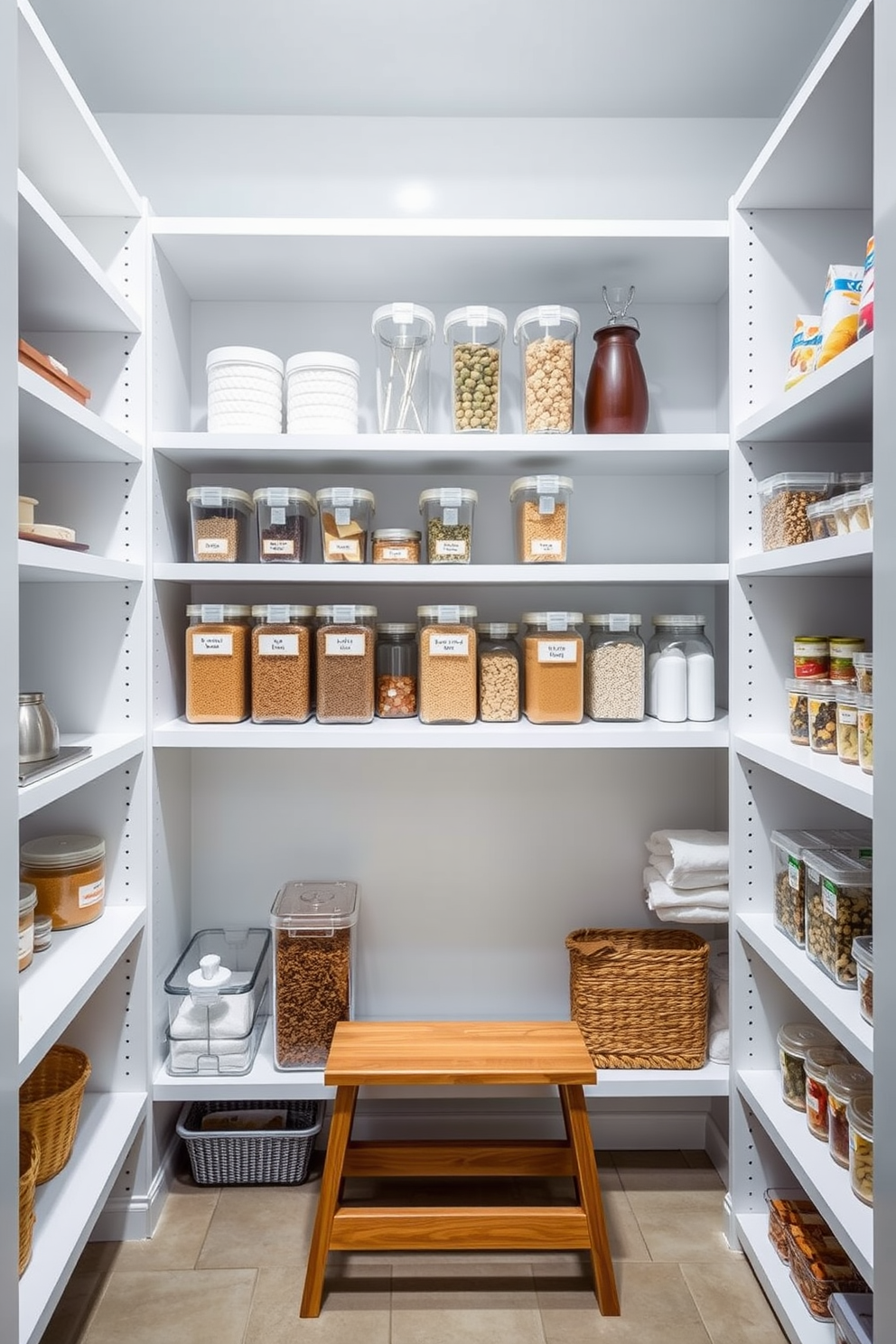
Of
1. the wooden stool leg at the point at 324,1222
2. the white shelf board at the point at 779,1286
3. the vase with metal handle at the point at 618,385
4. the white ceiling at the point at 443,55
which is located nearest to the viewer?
the white shelf board at the point at 779,1286

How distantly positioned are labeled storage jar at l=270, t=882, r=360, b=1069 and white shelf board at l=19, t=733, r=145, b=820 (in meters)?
0.49

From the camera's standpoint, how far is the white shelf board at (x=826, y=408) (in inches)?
47.7

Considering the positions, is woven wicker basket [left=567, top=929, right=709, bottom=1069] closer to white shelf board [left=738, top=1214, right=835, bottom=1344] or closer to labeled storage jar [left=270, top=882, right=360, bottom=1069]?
white shelf board [left=738, top=1214, right=835, bottom=1344]

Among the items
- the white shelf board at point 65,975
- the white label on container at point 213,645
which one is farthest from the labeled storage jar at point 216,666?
the white shelf board at point 65,975

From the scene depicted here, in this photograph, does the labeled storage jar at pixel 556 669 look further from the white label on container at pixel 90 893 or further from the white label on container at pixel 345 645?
the white label on container at pixel 90 893

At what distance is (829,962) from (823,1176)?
0.33 m

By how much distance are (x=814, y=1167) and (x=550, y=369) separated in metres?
1.54

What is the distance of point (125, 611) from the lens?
175 cm

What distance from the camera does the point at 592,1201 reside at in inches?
63.1

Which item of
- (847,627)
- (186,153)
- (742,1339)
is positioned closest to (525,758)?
(847,627)

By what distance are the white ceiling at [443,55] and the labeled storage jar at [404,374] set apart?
1.88ft

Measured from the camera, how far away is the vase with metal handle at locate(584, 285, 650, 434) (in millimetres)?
1842

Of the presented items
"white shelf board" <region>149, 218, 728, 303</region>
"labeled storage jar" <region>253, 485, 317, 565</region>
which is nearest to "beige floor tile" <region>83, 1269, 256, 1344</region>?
"labeled storage jar" <region>253, 485, 317, 565</region>

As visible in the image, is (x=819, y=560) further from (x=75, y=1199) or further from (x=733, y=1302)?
(x=75, y=1199)
